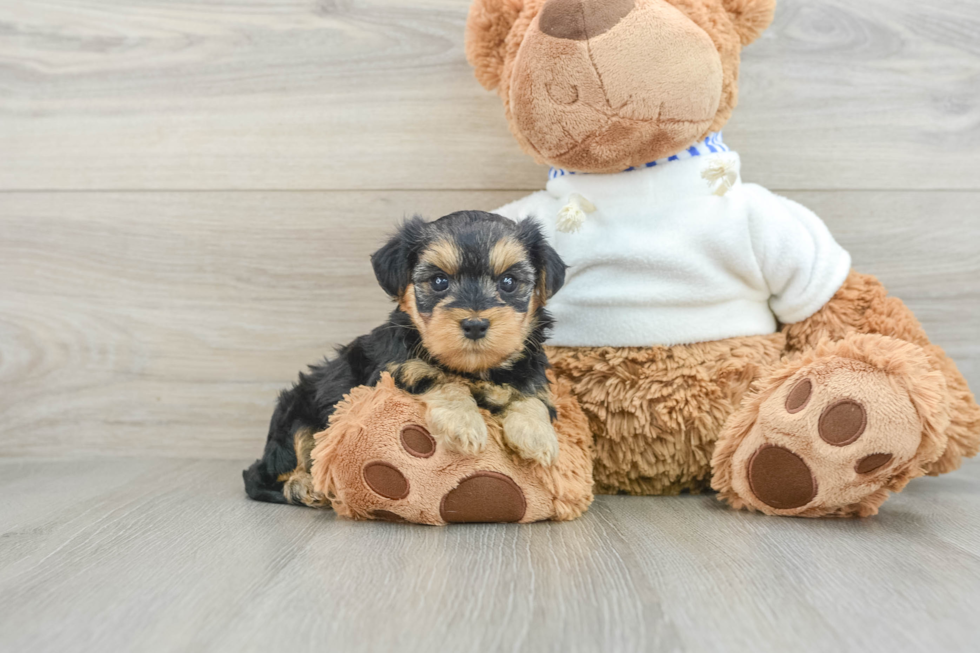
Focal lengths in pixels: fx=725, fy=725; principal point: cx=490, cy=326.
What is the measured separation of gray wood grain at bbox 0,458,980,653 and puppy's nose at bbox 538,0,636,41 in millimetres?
899

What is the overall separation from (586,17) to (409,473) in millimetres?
882

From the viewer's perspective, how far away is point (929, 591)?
98cm

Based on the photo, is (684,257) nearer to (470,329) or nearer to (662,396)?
(662,396)

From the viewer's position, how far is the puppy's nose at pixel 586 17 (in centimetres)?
132

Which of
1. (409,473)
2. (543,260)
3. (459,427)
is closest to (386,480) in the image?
(409,473)

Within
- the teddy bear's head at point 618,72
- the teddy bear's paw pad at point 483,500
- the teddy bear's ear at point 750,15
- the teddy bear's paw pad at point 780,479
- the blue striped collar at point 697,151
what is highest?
the teddy bear's ear at point 750,15

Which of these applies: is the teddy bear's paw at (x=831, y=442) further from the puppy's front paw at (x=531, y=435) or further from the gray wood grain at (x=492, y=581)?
the puppy's front paw at (x=531, y=435)

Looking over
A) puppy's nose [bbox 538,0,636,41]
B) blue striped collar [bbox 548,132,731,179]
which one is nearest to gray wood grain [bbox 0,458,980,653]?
blue striped collar [bbox 548,132,731,179]

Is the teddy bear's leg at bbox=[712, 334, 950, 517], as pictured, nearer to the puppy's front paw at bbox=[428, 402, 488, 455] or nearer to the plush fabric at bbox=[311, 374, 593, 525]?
the plush fabric at bbox=[311, 374, 593, 525]

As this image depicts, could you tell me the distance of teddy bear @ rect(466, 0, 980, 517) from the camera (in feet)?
4.34

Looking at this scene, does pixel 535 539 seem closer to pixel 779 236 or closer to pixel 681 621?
pixel 681 621

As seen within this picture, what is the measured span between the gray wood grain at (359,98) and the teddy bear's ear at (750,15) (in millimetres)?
348

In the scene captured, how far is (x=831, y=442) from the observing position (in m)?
1.23

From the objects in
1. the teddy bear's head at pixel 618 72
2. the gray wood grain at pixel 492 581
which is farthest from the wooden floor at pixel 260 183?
the teddy bear's head at pixel 618 72
